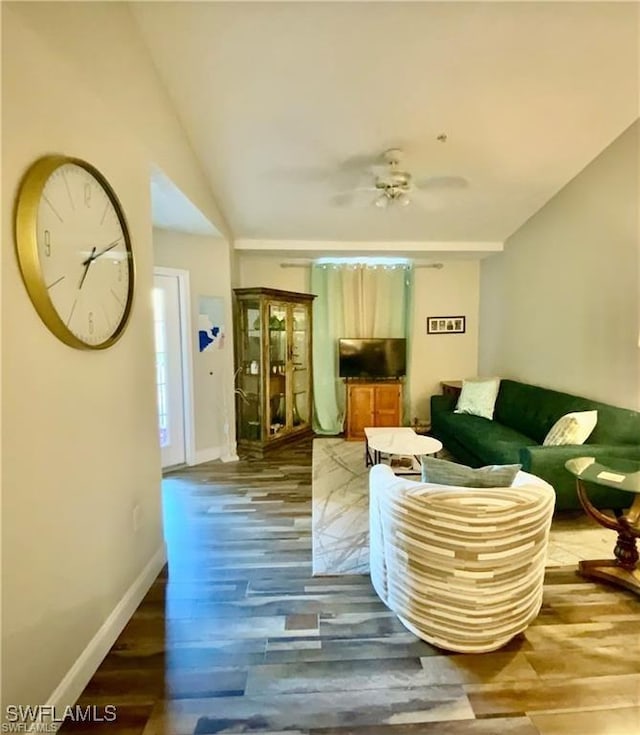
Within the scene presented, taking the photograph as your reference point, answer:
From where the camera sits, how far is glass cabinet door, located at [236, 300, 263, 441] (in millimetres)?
4992

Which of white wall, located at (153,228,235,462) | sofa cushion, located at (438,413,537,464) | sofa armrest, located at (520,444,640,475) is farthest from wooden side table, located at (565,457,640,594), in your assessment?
white wall, located at (153,228,235,462)

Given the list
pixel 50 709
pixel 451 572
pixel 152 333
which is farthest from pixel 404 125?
pixel 50 709

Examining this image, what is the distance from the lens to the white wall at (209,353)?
439 centimetres

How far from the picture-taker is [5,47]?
1303 mm

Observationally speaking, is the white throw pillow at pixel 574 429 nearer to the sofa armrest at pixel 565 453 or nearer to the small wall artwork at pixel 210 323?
the sofa armrest at pixel 565 453

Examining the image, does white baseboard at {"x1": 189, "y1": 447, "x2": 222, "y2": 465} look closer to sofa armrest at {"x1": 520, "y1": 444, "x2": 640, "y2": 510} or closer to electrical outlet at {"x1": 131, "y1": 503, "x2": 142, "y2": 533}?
electrical outlet at {"x1": 131, "y1": 503, "x2": 142, "y2": 533}

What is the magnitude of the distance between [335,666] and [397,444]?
2143mm

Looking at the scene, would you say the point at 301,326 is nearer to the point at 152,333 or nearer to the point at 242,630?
the point at 152,333

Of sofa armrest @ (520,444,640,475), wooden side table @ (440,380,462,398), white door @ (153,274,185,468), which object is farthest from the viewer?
wooden side table @ (440,380,462,398)

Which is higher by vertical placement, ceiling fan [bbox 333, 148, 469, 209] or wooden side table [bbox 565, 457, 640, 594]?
ceiling fan [bbox 333, 148, 469, 209]

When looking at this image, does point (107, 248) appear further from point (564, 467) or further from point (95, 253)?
point (564, 467)

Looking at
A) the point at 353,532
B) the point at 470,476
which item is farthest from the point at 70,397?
the point at 353,532

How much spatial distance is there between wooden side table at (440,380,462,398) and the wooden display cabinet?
2.05 m

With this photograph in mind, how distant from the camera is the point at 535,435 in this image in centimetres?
403
